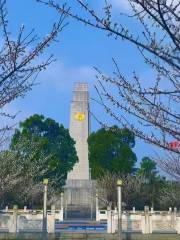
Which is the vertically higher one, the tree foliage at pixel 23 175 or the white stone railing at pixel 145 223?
Answer: the tree foliage at pixel 23 175

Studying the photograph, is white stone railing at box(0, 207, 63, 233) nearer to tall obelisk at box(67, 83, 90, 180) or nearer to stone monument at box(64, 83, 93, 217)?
stone monument at box(64, 83, 93, 217)

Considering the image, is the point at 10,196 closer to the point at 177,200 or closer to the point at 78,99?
the point at 177,200

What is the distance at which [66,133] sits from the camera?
5294 cm

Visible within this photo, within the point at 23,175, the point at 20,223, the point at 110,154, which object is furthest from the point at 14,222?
the point at 110,154

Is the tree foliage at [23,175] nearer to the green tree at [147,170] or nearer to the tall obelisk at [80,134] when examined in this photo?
the green tree at [147,170]

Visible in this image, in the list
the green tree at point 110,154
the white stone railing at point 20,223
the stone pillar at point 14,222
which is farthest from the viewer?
the green tree at point 110,154

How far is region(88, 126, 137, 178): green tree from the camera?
4744 cm

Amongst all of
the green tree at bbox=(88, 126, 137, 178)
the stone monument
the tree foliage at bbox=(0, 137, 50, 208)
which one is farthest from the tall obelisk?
the tree foliage at bbox=(0, 137, 50, 208)

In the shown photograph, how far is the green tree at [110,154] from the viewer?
4744 centimetres

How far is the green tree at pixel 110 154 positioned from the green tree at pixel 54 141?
226 centimetres

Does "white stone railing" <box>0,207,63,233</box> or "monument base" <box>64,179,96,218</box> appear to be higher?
"monument base" <box>64,179,96,218</box>

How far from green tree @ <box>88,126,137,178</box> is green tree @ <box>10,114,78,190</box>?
2.26m

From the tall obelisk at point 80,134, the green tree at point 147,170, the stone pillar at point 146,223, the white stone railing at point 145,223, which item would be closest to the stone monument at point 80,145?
the tall obelisk at point 80,134

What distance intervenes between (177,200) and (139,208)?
454cm
